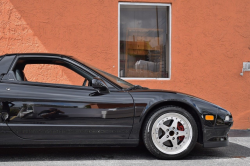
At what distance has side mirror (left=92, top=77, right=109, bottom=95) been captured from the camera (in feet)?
11.6

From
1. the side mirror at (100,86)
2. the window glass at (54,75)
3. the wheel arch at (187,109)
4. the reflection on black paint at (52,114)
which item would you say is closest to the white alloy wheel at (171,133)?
the wheel arch at (187,109)

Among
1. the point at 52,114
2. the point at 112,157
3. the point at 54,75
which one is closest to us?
the point at 52,114

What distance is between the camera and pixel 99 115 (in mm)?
3566

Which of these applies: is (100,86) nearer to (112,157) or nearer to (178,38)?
(112,157)

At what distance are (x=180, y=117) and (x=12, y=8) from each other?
4794 millimetres

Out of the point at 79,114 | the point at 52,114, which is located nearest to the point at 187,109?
the point at 79,114

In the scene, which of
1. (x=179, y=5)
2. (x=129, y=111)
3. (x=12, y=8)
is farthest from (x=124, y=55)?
(x=129, y=111)

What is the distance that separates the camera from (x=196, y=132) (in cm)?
371

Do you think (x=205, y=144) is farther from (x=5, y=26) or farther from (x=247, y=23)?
(x=5, y=26)

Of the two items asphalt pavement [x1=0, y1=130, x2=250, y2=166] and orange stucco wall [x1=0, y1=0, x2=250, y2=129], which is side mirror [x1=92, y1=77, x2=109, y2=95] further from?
orange stucco wall [x1=0, y1=0, x2=250, y2=129]

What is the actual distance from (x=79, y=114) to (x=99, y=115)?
0.79 feet

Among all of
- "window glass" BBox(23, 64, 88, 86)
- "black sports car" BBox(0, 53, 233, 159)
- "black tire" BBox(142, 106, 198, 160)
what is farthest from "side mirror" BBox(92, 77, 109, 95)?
"window glass" BBox(23, 64, 88, 86)

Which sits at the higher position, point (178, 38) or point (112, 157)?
point (178, 38)

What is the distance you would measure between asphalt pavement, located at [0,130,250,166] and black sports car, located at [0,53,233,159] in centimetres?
22
